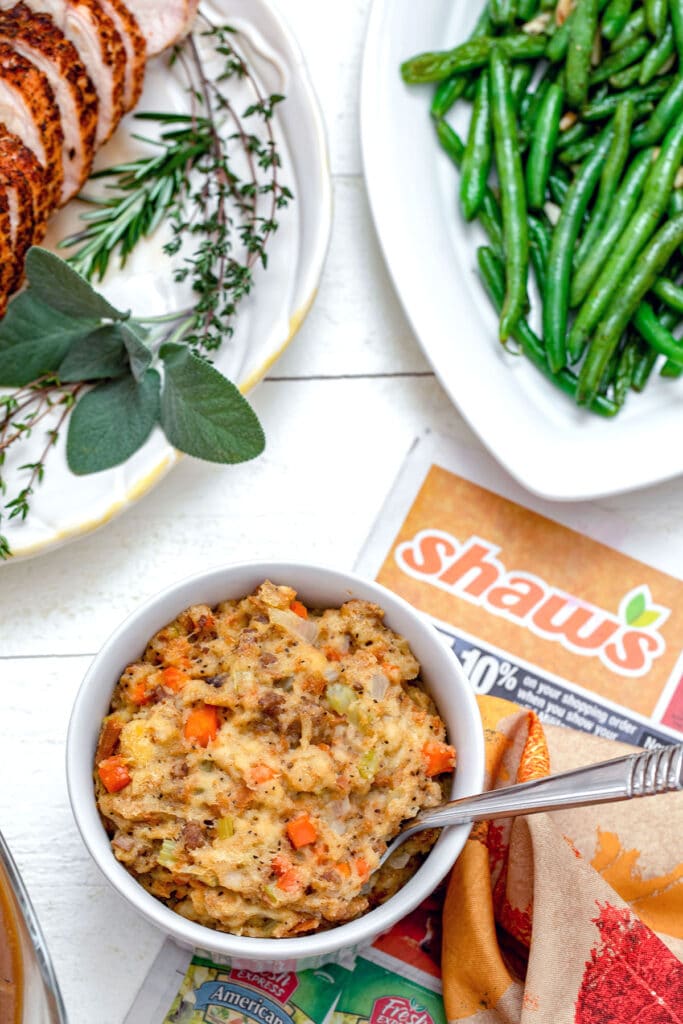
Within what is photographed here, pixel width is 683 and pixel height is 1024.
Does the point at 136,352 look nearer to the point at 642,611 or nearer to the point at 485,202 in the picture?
the point at 485,202

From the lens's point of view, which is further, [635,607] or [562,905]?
[635,607]

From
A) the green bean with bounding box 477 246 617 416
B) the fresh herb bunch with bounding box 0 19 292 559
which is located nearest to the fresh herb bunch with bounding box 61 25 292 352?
the fresh herb bunch with bounding box 0 19 292 559

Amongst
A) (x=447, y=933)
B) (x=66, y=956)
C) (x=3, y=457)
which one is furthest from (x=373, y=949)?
(x=3, y=457)

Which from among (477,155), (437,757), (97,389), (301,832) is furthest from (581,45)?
(301,832)

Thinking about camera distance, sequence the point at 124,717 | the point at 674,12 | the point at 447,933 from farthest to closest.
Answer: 1. the point at 674,12
2. the point at 447,933
3. the point at 124,717

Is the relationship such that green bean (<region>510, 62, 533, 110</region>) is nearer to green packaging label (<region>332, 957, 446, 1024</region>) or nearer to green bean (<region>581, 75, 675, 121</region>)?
green bean (<region>581, 75, 675, 121</region>)

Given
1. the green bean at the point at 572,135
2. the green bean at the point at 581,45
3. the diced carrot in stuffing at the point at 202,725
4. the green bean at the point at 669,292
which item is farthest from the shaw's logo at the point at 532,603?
the green bean at the point at 581,45

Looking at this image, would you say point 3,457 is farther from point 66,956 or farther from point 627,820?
point 627,820

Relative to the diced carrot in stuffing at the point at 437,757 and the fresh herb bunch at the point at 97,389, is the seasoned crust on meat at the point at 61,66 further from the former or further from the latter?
the diced carrot in stuffing at the point at 437,757
